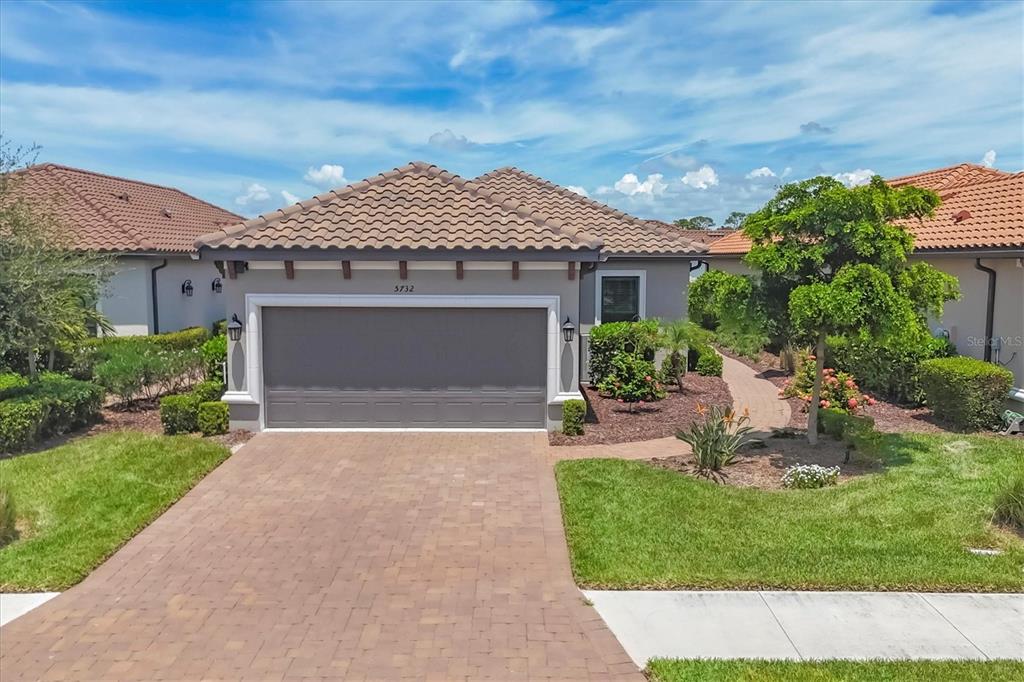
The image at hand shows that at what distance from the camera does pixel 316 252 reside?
38.5 ft

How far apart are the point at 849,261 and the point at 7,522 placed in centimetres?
→ 1111

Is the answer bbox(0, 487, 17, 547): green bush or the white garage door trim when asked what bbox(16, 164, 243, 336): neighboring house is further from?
bbox(0, 487, 17, 547): green bush

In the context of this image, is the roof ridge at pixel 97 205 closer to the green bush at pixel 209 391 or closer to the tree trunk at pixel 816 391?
the green bush at pixel 209 391

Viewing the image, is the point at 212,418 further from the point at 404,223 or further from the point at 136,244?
the point at 136,244

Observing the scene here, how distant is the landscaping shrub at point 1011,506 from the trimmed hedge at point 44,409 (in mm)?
13734

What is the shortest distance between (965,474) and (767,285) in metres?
3.73

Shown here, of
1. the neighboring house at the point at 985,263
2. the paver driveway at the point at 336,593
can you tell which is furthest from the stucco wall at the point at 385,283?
the neighboring house at the point at 985,263

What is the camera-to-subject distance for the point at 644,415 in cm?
1380

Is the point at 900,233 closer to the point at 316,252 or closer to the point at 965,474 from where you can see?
the point at 965,474

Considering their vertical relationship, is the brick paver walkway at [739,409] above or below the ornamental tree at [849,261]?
below

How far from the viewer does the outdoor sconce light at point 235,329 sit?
12164 millimetres

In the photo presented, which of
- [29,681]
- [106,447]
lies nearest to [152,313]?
[106,447]

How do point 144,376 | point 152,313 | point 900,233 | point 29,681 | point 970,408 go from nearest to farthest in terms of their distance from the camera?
point 29,681 → point 900,233 → point 970,408 → point 144,376 → point 152,313

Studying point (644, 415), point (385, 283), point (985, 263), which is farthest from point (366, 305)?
point (985, 263)
